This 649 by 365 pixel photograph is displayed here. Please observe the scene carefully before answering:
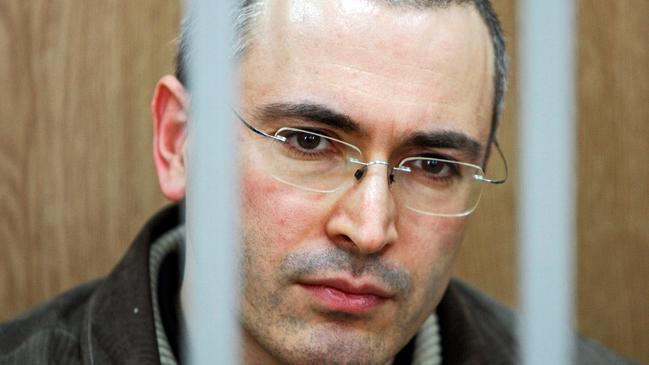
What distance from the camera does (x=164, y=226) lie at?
1.51 meters

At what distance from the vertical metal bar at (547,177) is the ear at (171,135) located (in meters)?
0.66

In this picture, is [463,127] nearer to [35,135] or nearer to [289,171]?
[289,171]

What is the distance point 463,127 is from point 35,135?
801 millimetres

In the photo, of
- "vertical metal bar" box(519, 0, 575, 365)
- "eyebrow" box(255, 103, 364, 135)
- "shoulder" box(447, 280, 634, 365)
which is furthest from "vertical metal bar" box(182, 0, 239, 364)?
"shoulder" box(447, 280, 634, 365)

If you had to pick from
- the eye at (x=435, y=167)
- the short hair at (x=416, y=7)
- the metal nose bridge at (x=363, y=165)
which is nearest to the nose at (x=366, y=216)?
the metal nose bridge at (x=363, y=165)

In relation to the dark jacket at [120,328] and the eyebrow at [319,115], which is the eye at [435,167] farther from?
the dark jacket at [120,328]

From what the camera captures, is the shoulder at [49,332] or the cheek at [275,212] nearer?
the cheek at [275,212]

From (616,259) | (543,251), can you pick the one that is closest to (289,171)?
(543,251)

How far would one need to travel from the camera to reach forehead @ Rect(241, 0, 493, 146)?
124 centimetres

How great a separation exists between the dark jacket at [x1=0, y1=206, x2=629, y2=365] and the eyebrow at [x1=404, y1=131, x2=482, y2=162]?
0.31 m

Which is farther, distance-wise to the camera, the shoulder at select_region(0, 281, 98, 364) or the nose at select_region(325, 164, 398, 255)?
the shoulder at select_region(0, 281, 98, 364)

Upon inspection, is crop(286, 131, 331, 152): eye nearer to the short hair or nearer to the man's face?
the man's face

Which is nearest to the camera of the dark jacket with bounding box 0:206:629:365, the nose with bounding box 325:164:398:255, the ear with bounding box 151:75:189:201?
the nose with bounding box 325:164:398:255

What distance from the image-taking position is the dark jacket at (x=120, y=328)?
1.28 m
